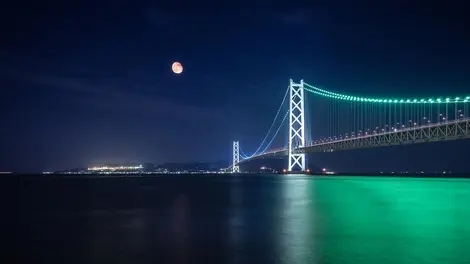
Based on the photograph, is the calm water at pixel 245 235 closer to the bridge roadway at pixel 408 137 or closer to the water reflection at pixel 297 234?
the water reflection at pixel 297 234

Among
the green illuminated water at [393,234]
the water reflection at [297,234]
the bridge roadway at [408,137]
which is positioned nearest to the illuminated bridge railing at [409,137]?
the bridge roadway at [408,137]

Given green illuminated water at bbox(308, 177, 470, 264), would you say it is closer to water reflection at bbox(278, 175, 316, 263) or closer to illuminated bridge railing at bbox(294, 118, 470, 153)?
water reflection at bbox(278, 175, 316, 263)

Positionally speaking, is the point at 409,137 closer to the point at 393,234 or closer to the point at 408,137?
the point at 408,137

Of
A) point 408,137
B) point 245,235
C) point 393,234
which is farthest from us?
point 408,137

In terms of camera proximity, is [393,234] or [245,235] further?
[245,235]

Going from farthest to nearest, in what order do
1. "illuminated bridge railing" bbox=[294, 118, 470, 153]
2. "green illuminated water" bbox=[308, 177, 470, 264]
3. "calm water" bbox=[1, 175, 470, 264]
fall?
"illuminated bridge railing" bbox=[294, 118, 470, 153]
"calm water" bbox=[1, 175, 470, 264]
"green illuminated water" bbox=[308, 177, 470, 264]

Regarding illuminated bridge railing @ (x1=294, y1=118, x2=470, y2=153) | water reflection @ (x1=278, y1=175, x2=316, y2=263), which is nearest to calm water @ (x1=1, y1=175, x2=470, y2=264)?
water reflection @ (x1=278, y1=175, x2=316, y2=263)

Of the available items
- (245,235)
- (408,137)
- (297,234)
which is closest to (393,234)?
(297,234)

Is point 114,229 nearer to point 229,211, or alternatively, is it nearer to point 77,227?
point 77,227

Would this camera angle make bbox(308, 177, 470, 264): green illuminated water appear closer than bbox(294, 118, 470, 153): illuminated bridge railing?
Yes
